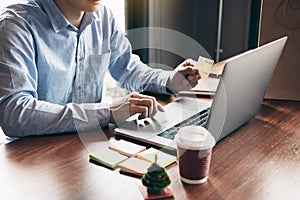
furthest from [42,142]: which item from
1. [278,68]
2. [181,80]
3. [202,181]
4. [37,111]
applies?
[278,68]

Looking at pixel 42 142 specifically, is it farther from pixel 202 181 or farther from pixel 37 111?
pixel 202 181

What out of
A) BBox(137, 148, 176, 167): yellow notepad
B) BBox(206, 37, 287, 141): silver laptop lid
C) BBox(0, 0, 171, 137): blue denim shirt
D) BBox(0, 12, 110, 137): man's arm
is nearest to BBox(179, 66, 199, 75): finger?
BBox(0, 0, 171, 137): blue denim shirt

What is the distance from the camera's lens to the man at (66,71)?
1.18 meters

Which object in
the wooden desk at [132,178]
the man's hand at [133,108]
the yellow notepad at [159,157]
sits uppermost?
the man's hand at [133,108]

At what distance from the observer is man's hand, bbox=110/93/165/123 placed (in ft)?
4.00

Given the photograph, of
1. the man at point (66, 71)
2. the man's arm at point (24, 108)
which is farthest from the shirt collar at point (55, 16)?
the man's arm at point (24, 108)

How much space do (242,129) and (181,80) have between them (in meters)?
0.34

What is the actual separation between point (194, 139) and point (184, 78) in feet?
1.99

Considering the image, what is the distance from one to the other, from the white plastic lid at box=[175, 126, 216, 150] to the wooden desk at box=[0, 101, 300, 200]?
98 mm

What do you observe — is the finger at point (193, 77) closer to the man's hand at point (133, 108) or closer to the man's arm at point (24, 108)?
the man's hand at point (133, 108)

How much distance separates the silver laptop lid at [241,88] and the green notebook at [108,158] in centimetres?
25

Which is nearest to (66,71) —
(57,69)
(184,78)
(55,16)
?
(57,69)

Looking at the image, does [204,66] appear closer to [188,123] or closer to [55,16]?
[188,123]

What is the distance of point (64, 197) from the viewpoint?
878mm
